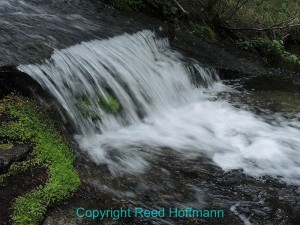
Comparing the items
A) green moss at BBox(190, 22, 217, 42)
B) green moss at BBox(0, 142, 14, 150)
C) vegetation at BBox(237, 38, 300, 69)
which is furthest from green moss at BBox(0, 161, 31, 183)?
vegetation at BBox(237, 38, 300, 69)

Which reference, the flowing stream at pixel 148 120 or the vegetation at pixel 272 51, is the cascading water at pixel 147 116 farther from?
the vegetation at pixel 272 51

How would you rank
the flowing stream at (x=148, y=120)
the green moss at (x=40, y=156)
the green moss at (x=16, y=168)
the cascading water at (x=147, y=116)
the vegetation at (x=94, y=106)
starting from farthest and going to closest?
the vegetation at (x=94, y=106)
the cascading water at (x=147, y=116)
the flowing stream at (x=148, y=120)
the green moss at (x=16, y=168)
the green moss at (x=40, y=156)

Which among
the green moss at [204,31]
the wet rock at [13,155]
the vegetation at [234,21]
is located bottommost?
the wet rock at [13,155]

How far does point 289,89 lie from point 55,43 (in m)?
4.55

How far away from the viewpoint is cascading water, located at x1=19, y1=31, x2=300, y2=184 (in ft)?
16.4

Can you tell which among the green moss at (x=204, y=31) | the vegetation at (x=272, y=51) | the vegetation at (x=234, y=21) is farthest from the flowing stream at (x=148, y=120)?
the vegetation at (x=272, y=51)

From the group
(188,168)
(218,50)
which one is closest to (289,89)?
(218,50)

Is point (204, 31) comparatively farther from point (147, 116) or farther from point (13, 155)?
point (13, 155)

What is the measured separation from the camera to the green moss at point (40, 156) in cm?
344

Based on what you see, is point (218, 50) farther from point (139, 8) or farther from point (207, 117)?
point (207, 117)

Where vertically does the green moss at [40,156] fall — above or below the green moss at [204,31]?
below

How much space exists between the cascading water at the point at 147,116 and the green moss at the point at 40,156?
1.65 feet

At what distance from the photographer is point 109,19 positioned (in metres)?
8.27

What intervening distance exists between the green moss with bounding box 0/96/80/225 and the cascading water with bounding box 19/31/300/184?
1.65ft
